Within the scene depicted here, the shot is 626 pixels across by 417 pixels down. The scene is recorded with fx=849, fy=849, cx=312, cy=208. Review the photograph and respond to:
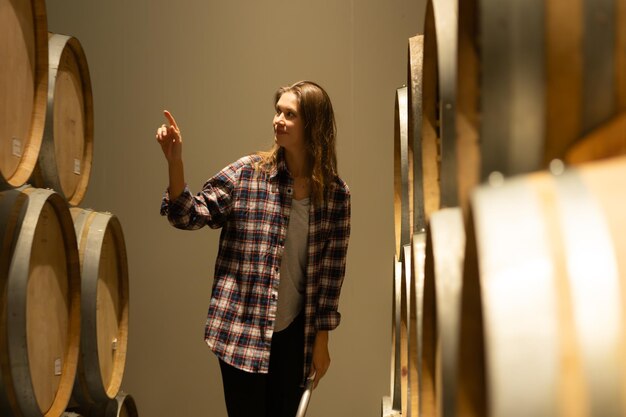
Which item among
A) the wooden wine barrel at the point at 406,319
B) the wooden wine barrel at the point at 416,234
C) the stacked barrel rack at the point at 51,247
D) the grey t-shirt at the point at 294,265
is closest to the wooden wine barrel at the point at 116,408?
the stacked barrel rack at the point at 51,247

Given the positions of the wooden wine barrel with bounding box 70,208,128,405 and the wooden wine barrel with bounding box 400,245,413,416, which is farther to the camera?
the wooden wine barrel with bounding box 70,208,128,405

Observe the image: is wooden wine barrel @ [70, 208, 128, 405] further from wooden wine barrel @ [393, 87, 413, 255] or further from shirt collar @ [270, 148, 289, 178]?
wooden wine barrel @ [393, 87, 413, 255]

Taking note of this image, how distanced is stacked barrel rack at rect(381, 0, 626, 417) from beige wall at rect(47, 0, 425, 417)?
10.9ft

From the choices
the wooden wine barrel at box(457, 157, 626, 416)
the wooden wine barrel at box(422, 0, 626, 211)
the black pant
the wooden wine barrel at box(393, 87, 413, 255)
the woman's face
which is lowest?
the black pant

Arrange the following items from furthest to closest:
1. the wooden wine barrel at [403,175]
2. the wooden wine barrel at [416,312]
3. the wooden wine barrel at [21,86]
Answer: the wooden wine barrel at [403,175] → the wooden wine barrel at [21,86] → the wooden wine barrel at [416,312]

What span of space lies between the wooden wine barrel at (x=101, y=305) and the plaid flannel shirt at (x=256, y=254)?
1.04ft

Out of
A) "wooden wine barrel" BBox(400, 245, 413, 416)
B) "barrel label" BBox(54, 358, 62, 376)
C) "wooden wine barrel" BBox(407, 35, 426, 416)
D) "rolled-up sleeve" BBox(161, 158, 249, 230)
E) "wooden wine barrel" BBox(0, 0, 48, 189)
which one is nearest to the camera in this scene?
"wooden wine barrel" BBox(407, 35, 426, 416)

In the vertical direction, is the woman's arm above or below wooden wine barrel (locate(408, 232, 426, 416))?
above

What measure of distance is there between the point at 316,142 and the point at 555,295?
105 inches

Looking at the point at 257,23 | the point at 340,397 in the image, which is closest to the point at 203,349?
the point at 340,397

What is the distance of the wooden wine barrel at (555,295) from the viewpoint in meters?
0.62

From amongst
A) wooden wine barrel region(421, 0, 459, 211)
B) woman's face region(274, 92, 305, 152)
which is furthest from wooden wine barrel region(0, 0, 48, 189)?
wooden wine barrel region(421, 0, 459, 211)

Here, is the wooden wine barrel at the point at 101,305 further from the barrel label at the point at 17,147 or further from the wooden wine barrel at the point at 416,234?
the wooden wine barrel at the point at 416,234

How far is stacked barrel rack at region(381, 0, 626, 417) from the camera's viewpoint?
0.63 meters
